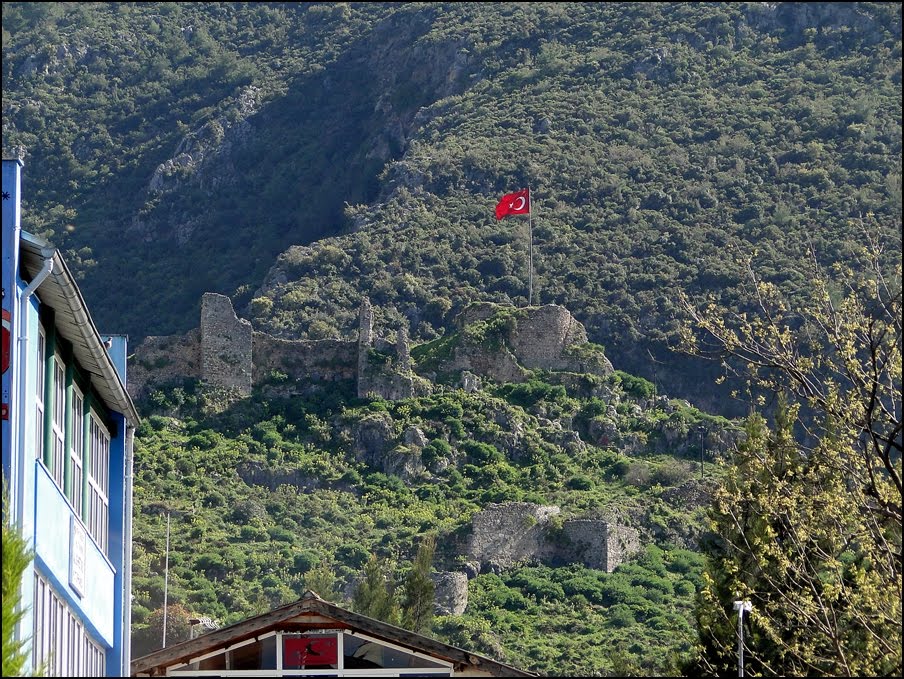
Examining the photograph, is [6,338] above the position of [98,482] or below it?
below

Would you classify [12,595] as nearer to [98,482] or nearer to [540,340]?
[98,482]

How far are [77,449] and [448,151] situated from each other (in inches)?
3535

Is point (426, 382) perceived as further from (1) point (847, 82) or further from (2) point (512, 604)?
(1) point (847, 82)

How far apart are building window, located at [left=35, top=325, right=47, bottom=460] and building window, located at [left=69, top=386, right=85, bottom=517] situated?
6.49ft

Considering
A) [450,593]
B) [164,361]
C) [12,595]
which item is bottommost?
[12,595]

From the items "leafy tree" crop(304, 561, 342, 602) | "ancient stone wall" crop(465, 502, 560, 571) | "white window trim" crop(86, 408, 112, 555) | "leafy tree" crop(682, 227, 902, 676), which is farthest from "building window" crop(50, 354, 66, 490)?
"ancient stone wall" crop(465, 502, 560, 571)

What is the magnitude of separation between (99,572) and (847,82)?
98995mm

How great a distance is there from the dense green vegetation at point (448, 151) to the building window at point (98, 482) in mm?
63622

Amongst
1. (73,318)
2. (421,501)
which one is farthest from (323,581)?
(73,318)

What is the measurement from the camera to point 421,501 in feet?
249

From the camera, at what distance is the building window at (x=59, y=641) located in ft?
74.5

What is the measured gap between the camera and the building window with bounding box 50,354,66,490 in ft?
80.4

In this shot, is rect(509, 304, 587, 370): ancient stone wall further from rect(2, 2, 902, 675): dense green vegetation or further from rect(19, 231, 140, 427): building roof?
rect(19, 231, 140, 427): building roof

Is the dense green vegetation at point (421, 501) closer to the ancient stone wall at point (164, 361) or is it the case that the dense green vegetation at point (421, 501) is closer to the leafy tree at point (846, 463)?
the ancient stone wall at point (164, 361)
